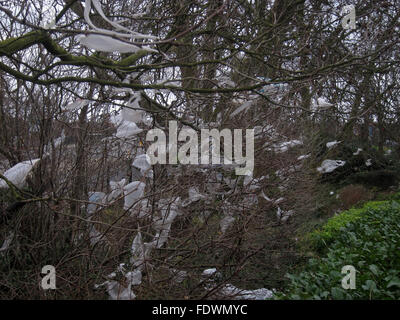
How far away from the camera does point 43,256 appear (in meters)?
3.44

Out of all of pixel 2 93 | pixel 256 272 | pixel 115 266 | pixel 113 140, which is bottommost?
pixel 256 272

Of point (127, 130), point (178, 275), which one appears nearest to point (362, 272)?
point (178, 275)

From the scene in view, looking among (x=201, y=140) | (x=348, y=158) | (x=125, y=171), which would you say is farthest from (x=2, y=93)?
(x=348, y=158)

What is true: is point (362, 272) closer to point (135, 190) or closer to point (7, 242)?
point (135, 190)

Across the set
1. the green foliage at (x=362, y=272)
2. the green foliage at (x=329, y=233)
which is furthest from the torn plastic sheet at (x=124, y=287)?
the green foliage at (x=329, y=233)

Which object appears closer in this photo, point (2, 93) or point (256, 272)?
point (2, 93)

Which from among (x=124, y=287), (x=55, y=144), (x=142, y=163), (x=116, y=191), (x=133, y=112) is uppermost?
(x=133, y=112)

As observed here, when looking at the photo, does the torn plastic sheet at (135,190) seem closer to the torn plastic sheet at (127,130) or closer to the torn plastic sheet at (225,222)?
the torn plastic sheet at (127,130)

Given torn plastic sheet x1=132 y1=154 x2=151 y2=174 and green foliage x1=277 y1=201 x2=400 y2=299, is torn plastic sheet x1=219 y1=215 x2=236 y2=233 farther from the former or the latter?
torn plastic sheet x1=132 y1=154 x2=151 y2=174

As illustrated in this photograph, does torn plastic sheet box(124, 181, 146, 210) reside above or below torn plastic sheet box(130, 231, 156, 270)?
above

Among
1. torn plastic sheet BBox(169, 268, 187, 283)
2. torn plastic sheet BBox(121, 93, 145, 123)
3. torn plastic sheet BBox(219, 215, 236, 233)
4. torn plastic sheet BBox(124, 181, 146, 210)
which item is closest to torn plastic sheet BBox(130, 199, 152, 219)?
torn plastic sheet BBox(124, 181, 146, 210)
